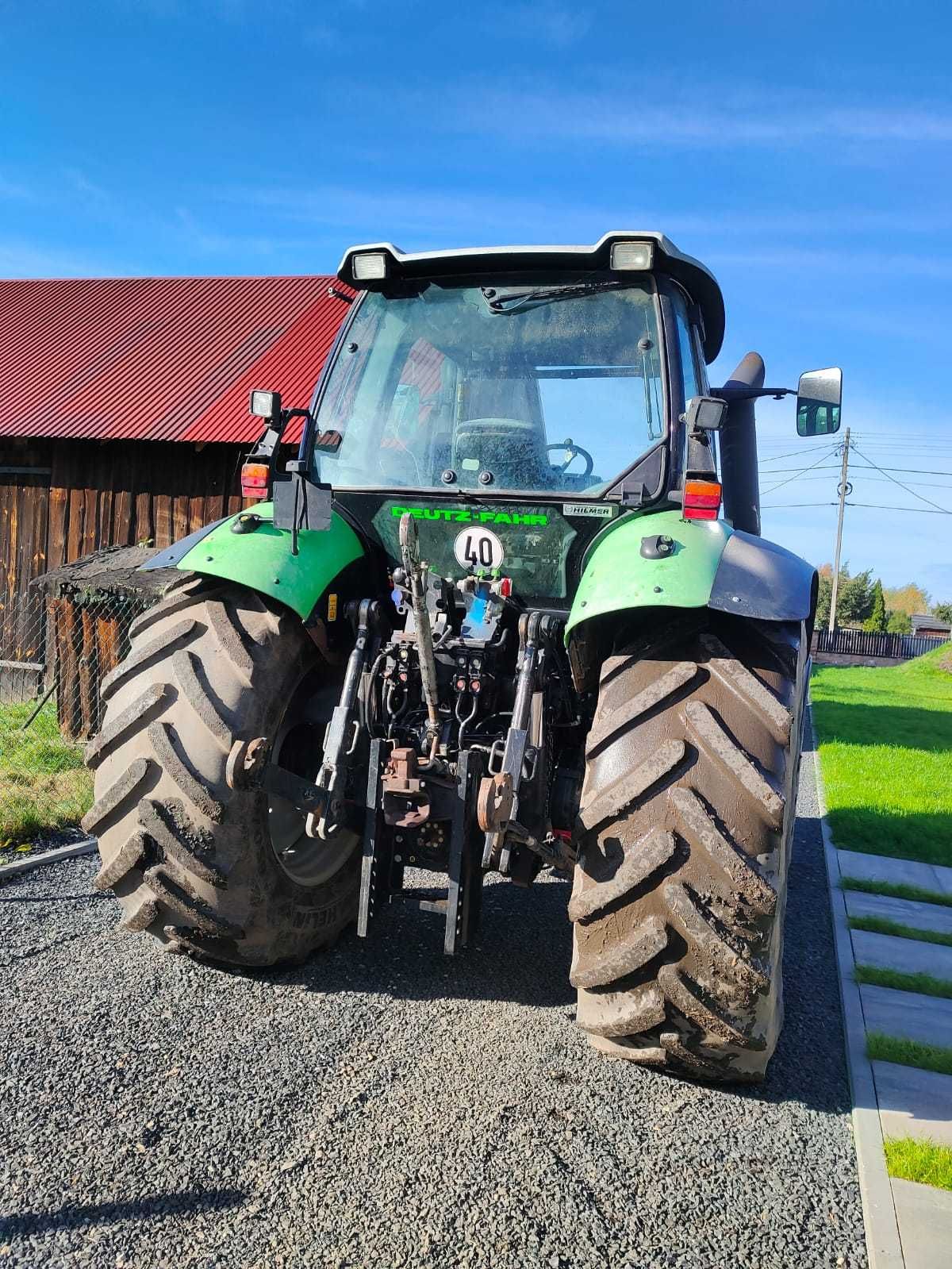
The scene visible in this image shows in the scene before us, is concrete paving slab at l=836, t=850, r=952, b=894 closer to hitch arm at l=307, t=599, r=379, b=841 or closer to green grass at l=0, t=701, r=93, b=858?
hitch arm at l=307, t=599, r=379, b=841

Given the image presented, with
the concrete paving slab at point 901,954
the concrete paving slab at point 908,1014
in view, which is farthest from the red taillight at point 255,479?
the concrete paving slab at point 901,954

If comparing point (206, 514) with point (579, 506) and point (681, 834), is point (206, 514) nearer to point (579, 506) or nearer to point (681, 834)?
point (579, 506)

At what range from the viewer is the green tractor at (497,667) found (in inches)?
114

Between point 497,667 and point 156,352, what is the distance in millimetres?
12159

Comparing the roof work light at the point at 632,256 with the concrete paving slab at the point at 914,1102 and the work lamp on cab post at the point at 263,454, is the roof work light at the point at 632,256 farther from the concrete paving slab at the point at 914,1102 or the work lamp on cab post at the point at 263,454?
the concrete paving slab at the point at 914,1102

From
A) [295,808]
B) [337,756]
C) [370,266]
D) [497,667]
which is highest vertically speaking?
[370,266]

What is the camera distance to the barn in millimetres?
12266

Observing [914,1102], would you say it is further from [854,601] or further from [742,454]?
[854,601]

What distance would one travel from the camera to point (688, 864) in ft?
9.27

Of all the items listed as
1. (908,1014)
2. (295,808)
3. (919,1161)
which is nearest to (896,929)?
(908,1014)

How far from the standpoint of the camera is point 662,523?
11.1ft

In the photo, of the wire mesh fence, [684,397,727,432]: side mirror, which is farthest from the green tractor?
the wire mesh fence

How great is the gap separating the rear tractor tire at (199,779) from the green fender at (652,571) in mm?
1171

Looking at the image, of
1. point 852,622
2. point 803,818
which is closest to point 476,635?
point 803,818
